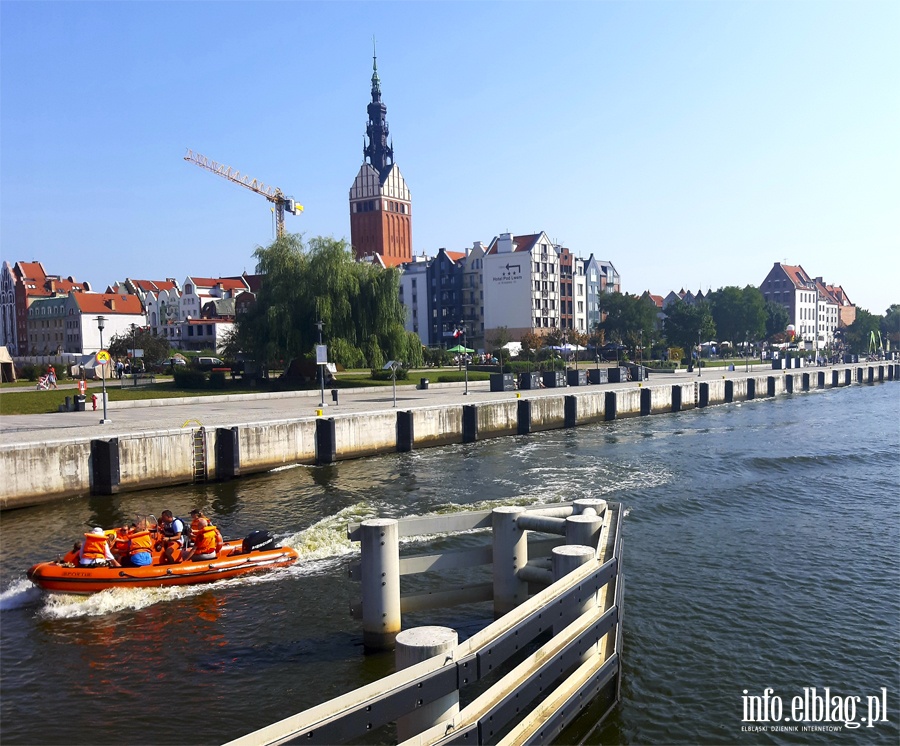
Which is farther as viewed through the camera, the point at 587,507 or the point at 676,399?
the point at 676,399

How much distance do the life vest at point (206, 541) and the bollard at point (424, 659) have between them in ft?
35.3

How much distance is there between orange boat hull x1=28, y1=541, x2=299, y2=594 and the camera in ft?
51.0

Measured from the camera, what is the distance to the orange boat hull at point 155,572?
15.5m

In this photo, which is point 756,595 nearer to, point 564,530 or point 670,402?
point 564,530

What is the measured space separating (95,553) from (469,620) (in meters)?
8.43

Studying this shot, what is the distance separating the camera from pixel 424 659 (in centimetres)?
682

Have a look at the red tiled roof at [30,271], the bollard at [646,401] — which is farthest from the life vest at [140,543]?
the red tiled roof at [30,271]

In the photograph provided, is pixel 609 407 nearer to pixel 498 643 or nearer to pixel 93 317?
pixel 498 643

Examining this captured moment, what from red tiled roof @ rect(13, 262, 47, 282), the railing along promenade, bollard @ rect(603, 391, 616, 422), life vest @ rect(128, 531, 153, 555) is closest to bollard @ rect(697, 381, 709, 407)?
bollard @ rect(603, 391, 616, 422)

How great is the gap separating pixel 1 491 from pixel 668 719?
21673 mm

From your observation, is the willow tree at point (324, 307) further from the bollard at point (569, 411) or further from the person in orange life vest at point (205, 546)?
the person in orange life vest at point (205, 546)

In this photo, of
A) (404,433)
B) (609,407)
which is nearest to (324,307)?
(404,433)

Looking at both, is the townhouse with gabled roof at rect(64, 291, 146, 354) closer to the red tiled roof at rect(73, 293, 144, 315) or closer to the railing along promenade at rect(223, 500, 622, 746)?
the red tiled roof at rect(73, 293, 144, 315)

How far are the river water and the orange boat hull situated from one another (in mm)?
285
